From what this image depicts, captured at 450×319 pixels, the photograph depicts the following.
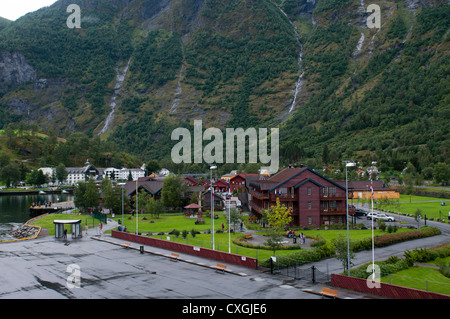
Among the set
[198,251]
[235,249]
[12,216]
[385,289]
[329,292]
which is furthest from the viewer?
[12,216]

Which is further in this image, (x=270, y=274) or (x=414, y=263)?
(x=414, y=263)

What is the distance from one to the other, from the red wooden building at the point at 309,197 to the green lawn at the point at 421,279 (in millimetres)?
27649

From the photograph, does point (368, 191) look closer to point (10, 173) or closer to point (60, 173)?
point (60, 173)

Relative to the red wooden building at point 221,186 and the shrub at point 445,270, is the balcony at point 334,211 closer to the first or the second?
the shrub at point 445,270

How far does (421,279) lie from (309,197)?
3175 cm

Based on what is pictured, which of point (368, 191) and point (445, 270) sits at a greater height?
point (368, 191)

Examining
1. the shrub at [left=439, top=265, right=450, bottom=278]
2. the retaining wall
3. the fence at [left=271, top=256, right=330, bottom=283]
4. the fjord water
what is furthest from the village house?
the fjord water

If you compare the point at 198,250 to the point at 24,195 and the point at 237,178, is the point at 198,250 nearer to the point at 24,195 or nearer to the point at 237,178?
the point at 237,178

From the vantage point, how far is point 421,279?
29750 mm

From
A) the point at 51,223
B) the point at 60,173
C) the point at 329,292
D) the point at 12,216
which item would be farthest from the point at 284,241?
the point at 60,173

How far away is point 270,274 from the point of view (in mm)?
31797
